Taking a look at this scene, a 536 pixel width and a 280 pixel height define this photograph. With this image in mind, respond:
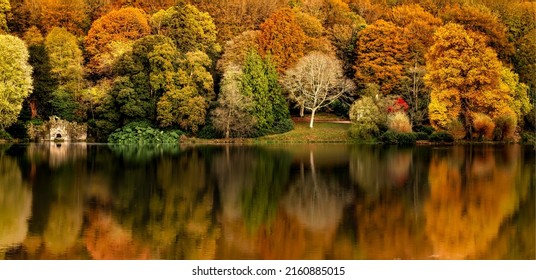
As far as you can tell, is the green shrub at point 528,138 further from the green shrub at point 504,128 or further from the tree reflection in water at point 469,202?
the tree reflection in water at point 469,202

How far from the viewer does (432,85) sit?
51.1 metres

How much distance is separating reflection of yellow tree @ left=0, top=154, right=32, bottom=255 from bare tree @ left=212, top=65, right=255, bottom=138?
22.9m

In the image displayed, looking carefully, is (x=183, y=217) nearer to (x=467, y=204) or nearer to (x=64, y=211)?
(x=64, y=211)

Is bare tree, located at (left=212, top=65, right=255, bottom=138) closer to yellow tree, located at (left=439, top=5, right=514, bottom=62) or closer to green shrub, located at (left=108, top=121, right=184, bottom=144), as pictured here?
green shrub, located at (left=108, top=121, right=184, bottom=144)

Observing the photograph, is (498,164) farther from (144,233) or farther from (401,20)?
(401,20)

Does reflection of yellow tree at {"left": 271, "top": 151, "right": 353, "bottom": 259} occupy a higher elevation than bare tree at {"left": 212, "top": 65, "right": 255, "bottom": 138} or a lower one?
lower

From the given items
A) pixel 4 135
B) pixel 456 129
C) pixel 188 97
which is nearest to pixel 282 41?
pixel 188 97

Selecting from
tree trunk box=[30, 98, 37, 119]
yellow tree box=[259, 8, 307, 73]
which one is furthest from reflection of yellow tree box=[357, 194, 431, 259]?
tree trunk box=[30, 98, 37, 119]

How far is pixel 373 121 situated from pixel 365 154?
1298 centimetres

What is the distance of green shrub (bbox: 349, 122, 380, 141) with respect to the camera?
165ft

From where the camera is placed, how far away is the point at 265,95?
5262cm

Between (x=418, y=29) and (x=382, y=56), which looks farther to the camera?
(x=418, y=29)

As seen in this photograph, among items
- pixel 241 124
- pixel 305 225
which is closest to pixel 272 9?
pixel 241 124

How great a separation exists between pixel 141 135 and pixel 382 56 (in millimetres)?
19508
